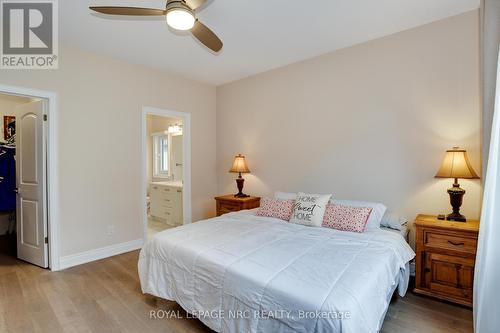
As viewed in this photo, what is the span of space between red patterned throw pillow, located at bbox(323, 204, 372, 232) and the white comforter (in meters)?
0.10

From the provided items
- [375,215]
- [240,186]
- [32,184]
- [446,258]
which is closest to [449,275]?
[446,258]

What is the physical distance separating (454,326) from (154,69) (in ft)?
14.8

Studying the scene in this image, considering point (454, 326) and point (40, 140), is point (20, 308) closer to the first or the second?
point (40, 140)

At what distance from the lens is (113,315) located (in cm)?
219

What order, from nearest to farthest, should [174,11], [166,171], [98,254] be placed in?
[174,11] < [98,254] < [166,171]

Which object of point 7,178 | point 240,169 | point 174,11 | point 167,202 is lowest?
point 167,202

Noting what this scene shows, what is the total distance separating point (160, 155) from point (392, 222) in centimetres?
512

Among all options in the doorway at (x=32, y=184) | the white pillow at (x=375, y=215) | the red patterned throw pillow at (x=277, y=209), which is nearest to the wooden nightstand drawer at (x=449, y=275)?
the white pillow at (x=375, y=215)

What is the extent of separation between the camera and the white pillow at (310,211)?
274 centimetres

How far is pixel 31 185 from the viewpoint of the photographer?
127 inches

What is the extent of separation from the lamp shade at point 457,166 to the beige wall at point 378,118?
0.79 ft

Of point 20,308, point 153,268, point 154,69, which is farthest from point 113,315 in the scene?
point 154,69

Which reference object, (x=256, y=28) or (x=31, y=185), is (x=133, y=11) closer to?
(x=256, y=28)

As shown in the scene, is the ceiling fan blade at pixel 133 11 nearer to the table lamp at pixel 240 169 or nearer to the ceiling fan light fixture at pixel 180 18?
the ceiling fan light fixture at pixel 180 18
